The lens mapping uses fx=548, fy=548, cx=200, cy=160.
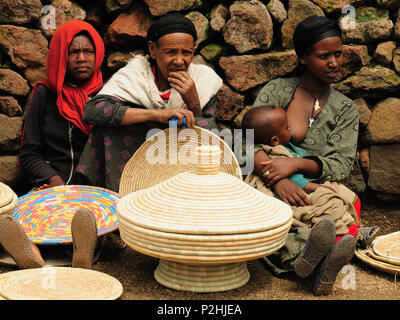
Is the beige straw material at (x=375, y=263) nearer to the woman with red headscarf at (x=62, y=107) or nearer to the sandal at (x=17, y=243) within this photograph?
the sandal at (x=17, y=243)

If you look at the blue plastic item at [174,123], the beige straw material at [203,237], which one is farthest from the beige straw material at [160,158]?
the beige straw material at [203,237]

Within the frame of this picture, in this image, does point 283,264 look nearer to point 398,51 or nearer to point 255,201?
point 255,201

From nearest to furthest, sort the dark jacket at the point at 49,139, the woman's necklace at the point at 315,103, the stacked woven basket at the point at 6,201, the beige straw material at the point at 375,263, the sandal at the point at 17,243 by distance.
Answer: the sandal at the point at 17,243, the stacked woven basket at the point at 6,201, the beige straw material at the point at 375,263, the woman's necklace at the point at 315,103, the dark jacket at the point at 49,139

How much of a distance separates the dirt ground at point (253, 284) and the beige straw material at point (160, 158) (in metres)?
0.42

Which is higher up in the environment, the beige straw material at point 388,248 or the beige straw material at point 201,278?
the beige straw material at point 201,278

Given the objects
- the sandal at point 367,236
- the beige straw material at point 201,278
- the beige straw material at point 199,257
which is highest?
the beige straw material at point 199,257

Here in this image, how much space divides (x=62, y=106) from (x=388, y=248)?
217 centimetres

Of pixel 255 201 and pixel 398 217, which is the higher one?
pixel 255 201

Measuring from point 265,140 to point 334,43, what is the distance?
77 cm

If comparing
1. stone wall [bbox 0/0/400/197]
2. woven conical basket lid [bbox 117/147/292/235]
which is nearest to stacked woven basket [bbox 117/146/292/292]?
woven conical basket lid [bbox 117/147/292/235]

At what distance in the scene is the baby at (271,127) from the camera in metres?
3.10

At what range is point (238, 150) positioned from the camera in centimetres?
339

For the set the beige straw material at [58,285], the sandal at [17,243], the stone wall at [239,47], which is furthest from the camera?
the stone wall at [239,47]
